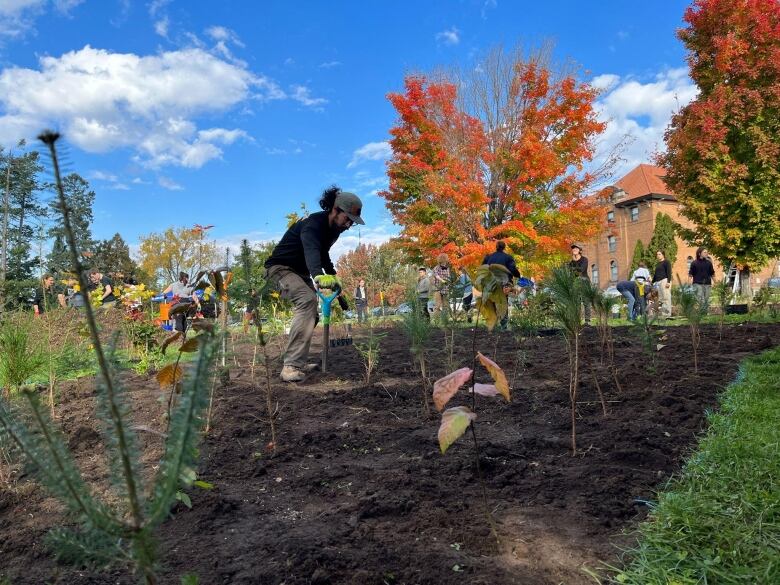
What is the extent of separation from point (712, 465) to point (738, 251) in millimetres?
19007

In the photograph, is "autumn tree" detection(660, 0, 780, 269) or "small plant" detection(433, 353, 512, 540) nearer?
"small plant" detection(433, 353, 512, 540)

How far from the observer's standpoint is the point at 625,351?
5.89 m

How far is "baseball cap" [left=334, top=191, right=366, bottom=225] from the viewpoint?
4.87m

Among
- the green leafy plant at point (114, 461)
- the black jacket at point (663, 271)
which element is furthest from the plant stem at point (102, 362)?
the black jacket at point (663, 271)

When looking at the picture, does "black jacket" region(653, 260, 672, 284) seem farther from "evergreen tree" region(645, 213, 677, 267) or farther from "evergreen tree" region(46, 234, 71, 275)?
"evergreen tree" region(645, 213, 677, 267)

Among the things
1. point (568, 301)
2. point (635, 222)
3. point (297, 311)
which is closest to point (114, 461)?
point (568, 301)

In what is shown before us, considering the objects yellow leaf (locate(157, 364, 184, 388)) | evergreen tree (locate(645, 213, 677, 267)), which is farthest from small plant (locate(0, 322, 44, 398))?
evergreen tree (locate(645, 213, 677, 267))

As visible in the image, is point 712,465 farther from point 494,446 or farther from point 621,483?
point 494,446

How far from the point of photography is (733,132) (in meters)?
17.1

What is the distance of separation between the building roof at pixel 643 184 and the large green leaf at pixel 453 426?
43.8 metres

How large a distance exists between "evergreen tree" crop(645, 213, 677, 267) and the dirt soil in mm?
37170

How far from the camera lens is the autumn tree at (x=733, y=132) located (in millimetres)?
16250

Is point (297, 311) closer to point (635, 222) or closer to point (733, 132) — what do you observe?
point (733, 132)

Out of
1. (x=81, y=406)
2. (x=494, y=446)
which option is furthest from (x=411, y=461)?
(x=81, y=406)
